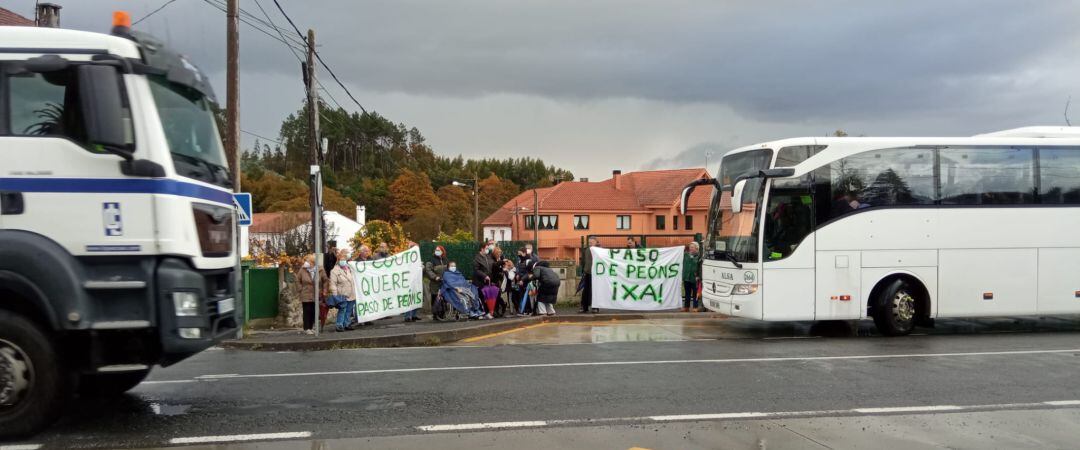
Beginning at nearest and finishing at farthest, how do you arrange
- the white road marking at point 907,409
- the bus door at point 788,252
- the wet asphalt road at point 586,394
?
the wet asphalt road at point 586,394 < the white road marking at point 907,409 < the bus door at point 788,252

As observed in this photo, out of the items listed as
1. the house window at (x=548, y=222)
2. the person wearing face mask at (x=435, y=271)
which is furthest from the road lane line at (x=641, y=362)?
the house window at (x=548, y=222)

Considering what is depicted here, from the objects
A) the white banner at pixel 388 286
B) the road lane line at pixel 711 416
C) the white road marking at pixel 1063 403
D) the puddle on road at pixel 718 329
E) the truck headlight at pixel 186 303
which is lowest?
the puddle on road at pixel 718 329

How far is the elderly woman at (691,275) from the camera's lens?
17.5 m

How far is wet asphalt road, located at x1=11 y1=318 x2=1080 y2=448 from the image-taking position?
260 inches

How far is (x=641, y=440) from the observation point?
→ 20.7ft

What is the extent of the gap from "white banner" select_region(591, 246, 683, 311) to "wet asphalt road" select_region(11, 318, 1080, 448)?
5.43 m

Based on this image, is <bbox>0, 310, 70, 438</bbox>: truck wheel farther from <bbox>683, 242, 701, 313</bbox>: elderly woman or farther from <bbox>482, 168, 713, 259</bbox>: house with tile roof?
<bbox>482, 168, 713, 259</bbox>: house with tile roof

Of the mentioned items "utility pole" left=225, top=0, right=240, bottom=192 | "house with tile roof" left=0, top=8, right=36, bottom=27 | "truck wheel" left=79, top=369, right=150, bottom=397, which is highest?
"house with tile roof" left=0, top=8, right=36, bottom=27

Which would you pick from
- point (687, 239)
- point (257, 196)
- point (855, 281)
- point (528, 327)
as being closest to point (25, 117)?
point (528, 327)

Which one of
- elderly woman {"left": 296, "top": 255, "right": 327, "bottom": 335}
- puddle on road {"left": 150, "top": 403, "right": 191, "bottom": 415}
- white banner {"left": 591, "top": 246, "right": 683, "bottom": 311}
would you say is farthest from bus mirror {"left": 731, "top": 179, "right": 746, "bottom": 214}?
puddle on road {"left": 150, "top": 403, "right": 191, "bottom": 415}

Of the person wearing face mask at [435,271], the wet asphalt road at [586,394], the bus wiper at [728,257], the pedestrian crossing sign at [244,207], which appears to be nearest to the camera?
the wet asphalt road at [586,394]

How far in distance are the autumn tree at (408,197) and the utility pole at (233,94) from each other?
76114 mm

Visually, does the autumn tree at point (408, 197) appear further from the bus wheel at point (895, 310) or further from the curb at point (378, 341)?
the bus wheel at point (895, 310)

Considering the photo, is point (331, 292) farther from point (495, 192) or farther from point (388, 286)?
point (495, 192)
